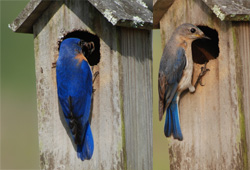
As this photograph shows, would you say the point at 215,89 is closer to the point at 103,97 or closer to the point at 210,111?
the point at 210,111

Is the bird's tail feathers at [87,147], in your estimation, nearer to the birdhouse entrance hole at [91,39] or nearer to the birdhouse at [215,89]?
the birdhouse at [215,89]

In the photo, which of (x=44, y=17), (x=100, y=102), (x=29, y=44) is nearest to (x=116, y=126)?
(x=100, y=102)

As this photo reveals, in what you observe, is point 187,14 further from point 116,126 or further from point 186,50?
point 116,126

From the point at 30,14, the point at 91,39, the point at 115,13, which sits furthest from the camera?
the point at 91,39

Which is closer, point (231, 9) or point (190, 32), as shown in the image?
point (231, 9)

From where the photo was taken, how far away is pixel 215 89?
482 cm

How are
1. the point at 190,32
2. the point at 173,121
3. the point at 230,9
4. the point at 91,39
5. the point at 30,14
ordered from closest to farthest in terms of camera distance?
the point at 230,9
the point at 190,32
the point at 173,121
the point at 30,14
the point at 91,39

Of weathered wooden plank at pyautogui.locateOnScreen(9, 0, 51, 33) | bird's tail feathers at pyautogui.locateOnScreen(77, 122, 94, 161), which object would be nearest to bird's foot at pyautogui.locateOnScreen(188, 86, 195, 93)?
bird's tail feathers at pyautogui.locateOnScreen(77, 122, 94, 161)

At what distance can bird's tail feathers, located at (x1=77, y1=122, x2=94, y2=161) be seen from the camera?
5.25 meters

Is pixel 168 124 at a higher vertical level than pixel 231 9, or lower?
lower

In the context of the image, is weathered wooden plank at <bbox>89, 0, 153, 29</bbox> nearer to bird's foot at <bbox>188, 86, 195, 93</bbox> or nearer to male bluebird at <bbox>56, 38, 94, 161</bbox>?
male bluebird at <bbox>56, 38, 94, 161</bbox>

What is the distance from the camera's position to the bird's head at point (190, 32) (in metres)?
4.88

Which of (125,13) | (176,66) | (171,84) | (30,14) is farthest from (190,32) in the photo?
(30,14)

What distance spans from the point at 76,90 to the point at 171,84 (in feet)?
3.01
